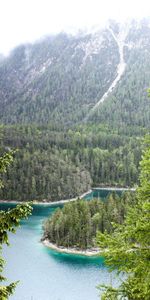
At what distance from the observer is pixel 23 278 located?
102 meters

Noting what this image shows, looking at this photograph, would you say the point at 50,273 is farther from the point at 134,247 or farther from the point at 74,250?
the point at 134,247

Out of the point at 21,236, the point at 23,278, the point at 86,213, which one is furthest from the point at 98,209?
the point at 23,278

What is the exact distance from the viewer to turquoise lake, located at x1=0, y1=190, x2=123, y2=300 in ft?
302

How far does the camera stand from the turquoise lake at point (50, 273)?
302 feet

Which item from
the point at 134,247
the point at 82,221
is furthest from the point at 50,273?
the point at 134,247

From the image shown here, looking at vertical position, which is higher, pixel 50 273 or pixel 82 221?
pixel 82 221

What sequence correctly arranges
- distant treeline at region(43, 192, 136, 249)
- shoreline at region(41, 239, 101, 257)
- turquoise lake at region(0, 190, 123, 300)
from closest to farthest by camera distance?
turquoise lake at region(0, 190, 123, 300), shoreline at region(41, 239, 101, 257), distant treeline at region(43, 192, 136, 249)

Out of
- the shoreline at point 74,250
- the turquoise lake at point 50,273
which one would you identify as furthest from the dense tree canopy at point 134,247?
the shoreline at point 74,250

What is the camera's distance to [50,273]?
106 m

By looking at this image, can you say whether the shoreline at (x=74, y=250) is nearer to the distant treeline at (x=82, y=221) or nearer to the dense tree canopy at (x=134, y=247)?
the distant treeline at (x=82, y=221)

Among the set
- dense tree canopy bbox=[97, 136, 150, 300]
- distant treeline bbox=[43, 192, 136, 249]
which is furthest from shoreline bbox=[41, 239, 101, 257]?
dense tree canopy bbox=[97, 136, 150, 300]

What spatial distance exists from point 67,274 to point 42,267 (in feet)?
27.4

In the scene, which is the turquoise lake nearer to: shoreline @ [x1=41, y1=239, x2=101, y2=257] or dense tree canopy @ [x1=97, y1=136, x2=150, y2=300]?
shoreline @ [x1=41, y1=239, x2=101, y2=257]

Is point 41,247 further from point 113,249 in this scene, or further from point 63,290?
point 113,249
